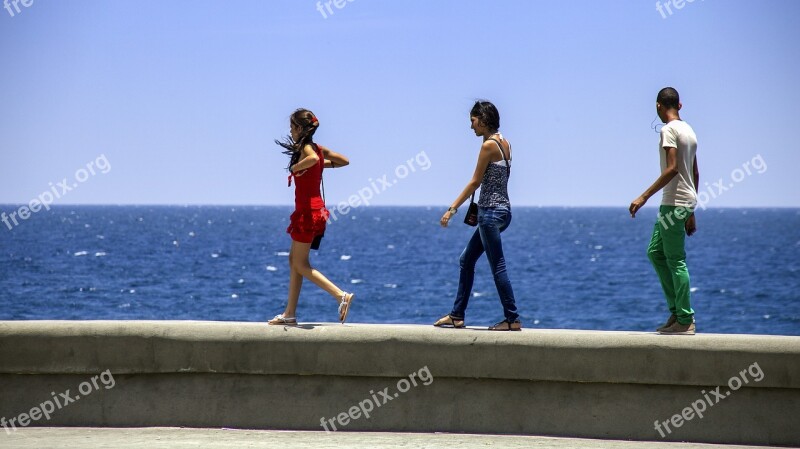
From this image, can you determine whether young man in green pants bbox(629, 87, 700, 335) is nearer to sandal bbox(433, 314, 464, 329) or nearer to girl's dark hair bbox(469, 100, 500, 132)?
girl's dark hair bbox(469, 100, 500, 132)

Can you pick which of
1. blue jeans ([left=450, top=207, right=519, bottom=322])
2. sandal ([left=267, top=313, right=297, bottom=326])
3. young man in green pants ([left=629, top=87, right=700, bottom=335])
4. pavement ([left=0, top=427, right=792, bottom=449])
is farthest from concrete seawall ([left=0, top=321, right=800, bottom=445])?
blue jeans ([left=450, top=207, right=519, bottom=322])

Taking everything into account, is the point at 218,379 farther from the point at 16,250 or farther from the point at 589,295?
the point at 16,250

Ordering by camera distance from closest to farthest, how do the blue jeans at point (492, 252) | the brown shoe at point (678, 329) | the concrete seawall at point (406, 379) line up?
the concrete seawall at point (406, 379)
the brown shoe at point (678, 329)
the blue jeans at point (492, 252)

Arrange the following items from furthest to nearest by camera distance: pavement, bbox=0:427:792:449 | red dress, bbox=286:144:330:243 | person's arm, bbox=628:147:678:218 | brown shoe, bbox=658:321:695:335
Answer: red dress, bbox=286:144:330:243
brown shoe, bbox=658:321:695:335
person's arm, bbox=628:147:678:218
pavement, bbox=0:427:792:449

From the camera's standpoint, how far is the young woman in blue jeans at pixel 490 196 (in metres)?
7.09

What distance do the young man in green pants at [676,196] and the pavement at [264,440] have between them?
97 cm

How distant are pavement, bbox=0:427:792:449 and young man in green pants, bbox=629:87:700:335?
0.97 meters

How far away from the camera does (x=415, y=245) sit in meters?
96.4

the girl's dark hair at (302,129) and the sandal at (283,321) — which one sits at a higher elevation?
the girl's dark hair at (302,129)

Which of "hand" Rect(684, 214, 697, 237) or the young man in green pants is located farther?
"hand" Rect(684, 214, 697, 237)

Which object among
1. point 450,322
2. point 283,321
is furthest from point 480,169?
point 283,321

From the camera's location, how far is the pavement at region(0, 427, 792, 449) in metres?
6.09

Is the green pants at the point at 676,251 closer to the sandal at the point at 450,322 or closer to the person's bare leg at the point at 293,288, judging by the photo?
the sandal at the point at 450,322

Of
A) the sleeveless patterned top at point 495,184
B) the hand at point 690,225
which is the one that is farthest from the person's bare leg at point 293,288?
the hand at point 690,225
